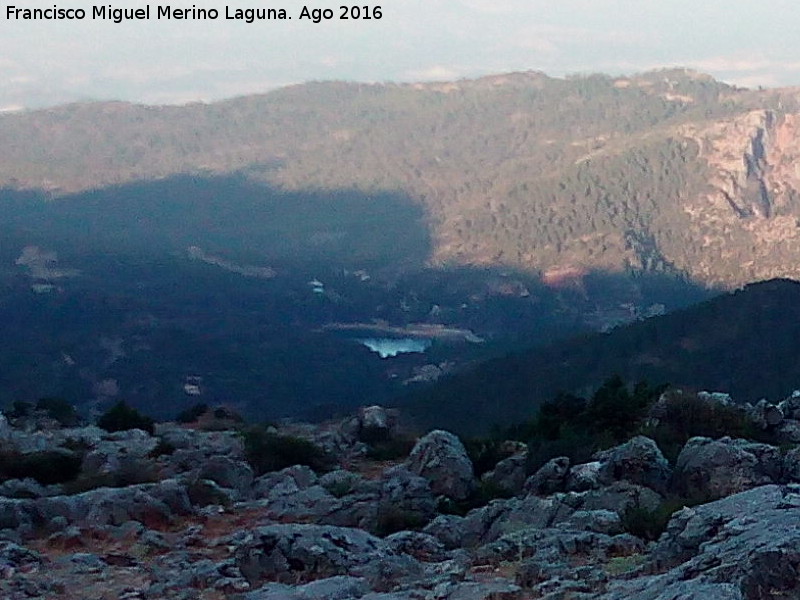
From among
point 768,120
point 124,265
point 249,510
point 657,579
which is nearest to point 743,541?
point 657,579

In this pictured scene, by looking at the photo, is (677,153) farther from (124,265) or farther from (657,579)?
(657,579)

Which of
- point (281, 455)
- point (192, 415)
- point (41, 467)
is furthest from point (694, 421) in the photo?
point (192, 415)

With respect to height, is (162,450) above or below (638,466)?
below

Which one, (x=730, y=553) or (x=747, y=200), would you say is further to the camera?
(x=747, y=200)

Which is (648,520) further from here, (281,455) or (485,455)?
(281,455)

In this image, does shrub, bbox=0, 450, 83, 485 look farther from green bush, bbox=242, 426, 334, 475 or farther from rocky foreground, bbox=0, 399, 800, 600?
green bush, bbox=242, 426, 334, 475

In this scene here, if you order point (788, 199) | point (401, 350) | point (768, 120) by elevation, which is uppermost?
point (768, 120)

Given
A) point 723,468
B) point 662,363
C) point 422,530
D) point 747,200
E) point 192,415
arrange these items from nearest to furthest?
1. point 422,530
2. point 723,468
3. point 192,415
4. point 662,363
5. point 747,200
